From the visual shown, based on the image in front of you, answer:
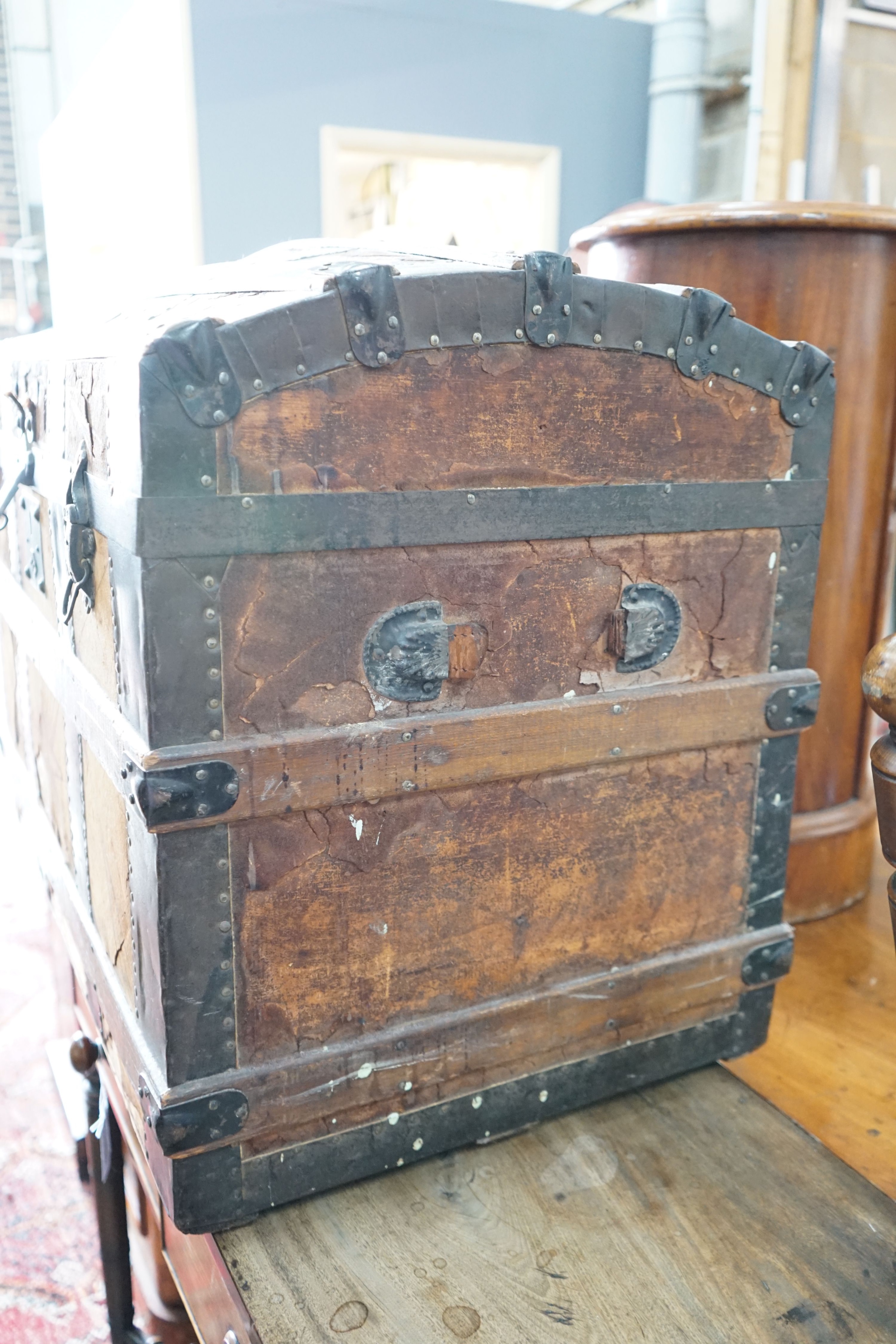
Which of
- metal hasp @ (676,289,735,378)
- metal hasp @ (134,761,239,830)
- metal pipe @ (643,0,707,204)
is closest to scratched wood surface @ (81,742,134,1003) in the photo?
metal hasp @ (134,761,239,830)

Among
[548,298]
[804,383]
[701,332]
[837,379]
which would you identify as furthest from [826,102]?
[548,298]

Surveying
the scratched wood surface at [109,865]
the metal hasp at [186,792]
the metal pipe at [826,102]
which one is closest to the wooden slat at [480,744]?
the metal hasp at [186,792]

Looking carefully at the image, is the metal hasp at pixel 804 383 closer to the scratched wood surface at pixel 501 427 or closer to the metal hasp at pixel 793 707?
the scratched wood surface at pixel 501 427

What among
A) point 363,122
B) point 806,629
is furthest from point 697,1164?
point 363,122

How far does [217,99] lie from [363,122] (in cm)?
71

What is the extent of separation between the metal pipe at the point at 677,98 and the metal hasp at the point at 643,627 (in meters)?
4.52

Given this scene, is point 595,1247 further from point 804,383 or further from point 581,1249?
point 804,383

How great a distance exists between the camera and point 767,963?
1.46 metres

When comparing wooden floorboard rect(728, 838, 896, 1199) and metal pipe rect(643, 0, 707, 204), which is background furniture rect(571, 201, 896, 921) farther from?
metal pipe rect(643, 0, 707, 204)

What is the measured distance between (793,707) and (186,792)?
0.83m

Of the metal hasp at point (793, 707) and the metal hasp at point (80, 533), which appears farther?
the metal hasp at point (793, 707)

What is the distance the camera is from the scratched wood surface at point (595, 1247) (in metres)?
1.05

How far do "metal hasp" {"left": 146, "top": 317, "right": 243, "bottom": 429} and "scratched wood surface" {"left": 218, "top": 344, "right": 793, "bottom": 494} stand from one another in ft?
0.07

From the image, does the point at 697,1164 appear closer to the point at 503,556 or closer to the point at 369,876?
the point at 369,876
